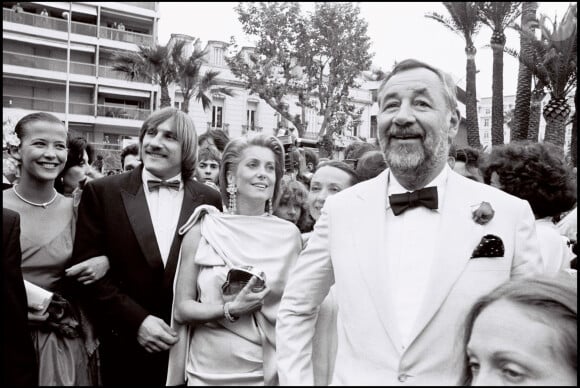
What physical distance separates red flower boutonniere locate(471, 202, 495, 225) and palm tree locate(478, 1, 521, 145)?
47.7ft

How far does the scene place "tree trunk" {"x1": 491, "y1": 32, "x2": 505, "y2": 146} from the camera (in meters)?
15.7

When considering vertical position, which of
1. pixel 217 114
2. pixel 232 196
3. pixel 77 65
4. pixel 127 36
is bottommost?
pixel 232 196

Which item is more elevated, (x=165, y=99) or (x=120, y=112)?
(x=120, y=112)

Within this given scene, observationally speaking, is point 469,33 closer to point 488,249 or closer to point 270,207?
point 270,207

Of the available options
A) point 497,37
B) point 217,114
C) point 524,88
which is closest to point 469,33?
point 497,37

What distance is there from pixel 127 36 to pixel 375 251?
28.8 metres

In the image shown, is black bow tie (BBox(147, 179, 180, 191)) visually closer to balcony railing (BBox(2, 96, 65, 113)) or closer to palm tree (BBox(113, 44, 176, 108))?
palm tree (BBox(113, 44, 176, 108))

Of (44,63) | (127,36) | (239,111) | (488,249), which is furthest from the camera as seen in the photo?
(44,63)

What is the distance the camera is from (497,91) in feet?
52.8

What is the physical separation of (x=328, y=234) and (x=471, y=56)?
1711cm

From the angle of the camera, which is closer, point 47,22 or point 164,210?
point 164,210

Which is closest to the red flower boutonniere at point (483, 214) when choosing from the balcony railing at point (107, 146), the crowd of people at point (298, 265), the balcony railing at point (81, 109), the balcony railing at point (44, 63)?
the crowd of people at point (298, 265)

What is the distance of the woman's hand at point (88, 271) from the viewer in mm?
2805

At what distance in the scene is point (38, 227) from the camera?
2951mm
